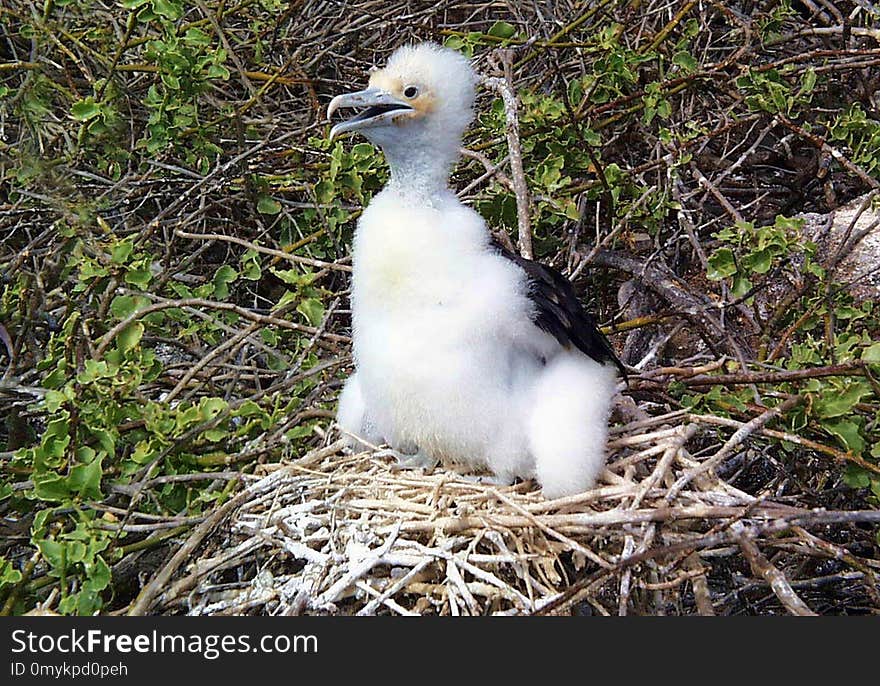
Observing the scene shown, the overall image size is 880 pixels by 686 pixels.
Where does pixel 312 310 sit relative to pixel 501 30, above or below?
below

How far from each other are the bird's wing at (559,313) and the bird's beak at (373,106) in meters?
0.36

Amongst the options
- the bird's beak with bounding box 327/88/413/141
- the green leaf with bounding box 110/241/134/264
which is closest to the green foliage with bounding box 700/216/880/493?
the bird's beak with bounding box 327/88/413/141

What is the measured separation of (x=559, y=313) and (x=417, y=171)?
0.44m

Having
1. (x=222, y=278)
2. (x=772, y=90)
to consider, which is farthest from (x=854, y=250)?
(x=222, y=278)

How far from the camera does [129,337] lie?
2.10 m

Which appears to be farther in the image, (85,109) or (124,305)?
(85,109)

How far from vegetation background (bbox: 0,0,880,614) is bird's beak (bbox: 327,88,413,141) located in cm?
40

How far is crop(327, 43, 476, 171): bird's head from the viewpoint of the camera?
6.90 feet

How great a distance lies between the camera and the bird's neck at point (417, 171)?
2121 mm

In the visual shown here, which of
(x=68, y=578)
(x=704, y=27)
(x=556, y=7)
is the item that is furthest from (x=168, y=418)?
(x=704, y=27)

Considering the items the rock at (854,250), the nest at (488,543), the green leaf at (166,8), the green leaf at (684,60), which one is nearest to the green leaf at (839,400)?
the nest at (488,543)

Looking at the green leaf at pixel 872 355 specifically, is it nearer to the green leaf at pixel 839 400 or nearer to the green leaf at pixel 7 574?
the green leaf at pixel 839 400

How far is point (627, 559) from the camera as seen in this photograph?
5.23 feet

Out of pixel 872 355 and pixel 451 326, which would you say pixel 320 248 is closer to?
pixel 451 326
